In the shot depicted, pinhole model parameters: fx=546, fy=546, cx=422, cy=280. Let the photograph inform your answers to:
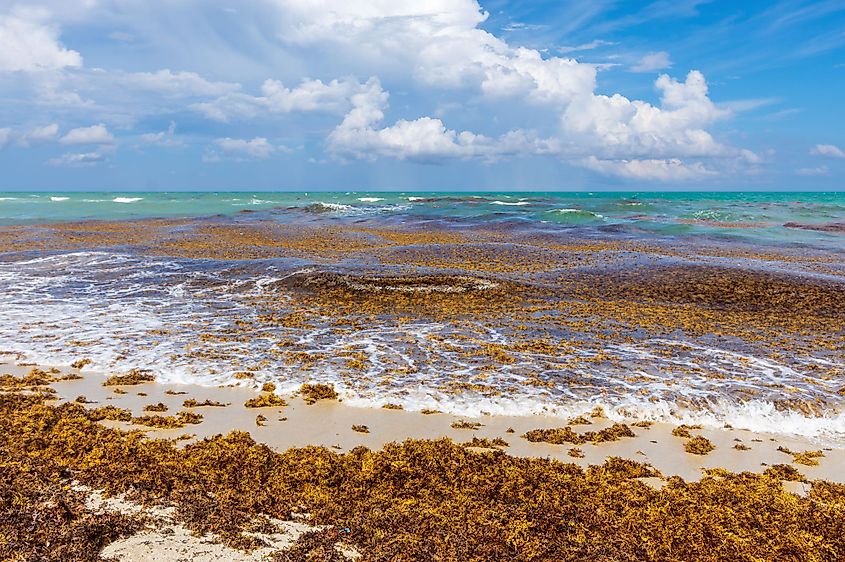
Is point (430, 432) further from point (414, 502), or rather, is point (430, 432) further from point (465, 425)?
point (414, 502)

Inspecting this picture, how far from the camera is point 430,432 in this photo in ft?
27.5

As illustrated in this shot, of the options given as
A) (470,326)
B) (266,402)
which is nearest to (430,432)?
(266,402)

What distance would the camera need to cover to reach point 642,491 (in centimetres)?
655

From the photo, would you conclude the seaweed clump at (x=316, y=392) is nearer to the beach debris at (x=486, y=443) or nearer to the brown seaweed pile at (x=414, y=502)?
the brown seaweed pile at (x=414, y=502)

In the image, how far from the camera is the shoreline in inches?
297

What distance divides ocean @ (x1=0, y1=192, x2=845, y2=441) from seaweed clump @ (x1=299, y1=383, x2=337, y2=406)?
0.92 ft

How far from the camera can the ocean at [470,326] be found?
9.92 m

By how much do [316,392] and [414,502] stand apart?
3.95 m

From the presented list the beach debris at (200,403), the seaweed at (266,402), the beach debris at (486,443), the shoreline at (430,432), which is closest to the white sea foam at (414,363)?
the shoreline at (430,432)

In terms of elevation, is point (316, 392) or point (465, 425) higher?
point (316, 392)

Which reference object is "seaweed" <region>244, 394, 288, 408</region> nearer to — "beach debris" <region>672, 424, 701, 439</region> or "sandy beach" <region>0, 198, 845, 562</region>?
"sandy beach" <region>0, 198, 845, 562</region>

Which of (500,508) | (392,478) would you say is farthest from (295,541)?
(500,508)

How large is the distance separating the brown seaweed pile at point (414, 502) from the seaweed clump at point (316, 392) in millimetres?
1852

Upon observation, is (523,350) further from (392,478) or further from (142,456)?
(142,456)
